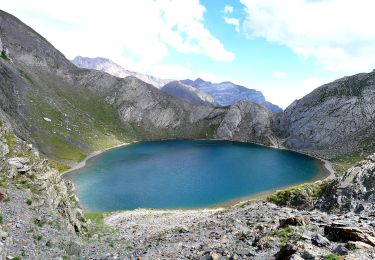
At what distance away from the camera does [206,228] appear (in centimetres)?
3725

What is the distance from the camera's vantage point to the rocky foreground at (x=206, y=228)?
21.5 m

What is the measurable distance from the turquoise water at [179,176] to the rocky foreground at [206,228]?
42.5 m

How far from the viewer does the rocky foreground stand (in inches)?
845

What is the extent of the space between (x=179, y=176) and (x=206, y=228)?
282 ft

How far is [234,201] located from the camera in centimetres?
9256

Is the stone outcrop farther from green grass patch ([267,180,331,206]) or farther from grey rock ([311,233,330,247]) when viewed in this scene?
green grass patch ([267,180,331,206])

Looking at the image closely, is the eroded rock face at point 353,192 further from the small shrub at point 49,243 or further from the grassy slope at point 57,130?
the grassy slope at point 57,130

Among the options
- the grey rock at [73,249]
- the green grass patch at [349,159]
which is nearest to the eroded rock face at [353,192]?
the grey rock at [73,249]

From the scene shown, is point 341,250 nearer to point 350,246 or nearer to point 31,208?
point 350,246

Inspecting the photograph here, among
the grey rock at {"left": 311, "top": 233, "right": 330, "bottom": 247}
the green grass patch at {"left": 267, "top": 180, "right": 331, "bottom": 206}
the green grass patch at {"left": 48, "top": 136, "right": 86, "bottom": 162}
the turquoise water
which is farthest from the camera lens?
the green grass patch at {"left": 48, "top": 136, "right": 86, "bottom": 162}

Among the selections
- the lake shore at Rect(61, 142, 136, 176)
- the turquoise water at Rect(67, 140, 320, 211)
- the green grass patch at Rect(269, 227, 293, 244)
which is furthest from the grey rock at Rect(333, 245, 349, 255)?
the lake shore at Rect(61, 142, 136, 176)

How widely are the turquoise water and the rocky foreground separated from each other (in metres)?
42.5

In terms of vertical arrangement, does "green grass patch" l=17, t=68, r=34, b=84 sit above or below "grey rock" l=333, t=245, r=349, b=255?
above

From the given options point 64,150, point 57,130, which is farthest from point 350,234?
point 57,130
